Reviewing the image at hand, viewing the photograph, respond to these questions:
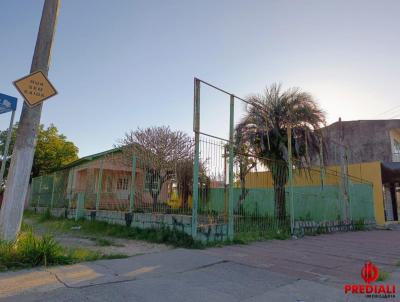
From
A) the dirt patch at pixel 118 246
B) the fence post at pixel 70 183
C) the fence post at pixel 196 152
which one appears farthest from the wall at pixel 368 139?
the dirt patch at pixel 118 246

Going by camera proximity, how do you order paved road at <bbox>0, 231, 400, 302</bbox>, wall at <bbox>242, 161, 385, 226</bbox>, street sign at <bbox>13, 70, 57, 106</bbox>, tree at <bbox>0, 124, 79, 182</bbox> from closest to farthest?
paved road at <bbox>0, 231, 400, 302</bbox> → street sign at <bbox>13, 70, 57, 106</bbox> → wall at <bbox>242, 161, 385, 226</bbox> → tree at <bbox>0, 124, 79, 182</bbox>

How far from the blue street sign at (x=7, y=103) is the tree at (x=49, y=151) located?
23.5 metres

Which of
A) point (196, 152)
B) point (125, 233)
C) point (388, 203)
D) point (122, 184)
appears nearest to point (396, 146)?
point (388, 203)

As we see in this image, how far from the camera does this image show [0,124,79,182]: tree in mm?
26500

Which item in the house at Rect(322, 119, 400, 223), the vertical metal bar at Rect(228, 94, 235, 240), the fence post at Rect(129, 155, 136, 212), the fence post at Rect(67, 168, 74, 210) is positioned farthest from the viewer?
the house at Rect(322, 119, 400, 223)

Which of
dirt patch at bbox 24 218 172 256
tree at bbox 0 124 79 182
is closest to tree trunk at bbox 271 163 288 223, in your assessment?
dirt patch at bbox 24 218 172 256

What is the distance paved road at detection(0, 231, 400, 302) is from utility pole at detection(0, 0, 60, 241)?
1077mm

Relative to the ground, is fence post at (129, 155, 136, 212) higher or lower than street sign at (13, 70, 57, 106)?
lower

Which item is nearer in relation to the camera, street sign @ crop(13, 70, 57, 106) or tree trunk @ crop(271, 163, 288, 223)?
street sign @ crop(13, 70, 57, 106)

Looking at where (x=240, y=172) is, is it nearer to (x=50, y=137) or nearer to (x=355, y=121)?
(x=355, y=121)

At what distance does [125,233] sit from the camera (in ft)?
29.0

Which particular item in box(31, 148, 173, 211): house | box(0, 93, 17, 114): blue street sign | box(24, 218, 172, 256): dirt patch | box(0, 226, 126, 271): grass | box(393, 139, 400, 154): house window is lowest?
box(24, 218, 172, 256): dirt patch

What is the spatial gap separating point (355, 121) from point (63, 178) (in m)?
21.3

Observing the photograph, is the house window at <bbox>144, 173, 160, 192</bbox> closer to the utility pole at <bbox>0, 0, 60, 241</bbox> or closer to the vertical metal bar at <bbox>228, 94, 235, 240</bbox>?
the vertical metal bar at <bbox>228, 94, 235, 240</bbox>
